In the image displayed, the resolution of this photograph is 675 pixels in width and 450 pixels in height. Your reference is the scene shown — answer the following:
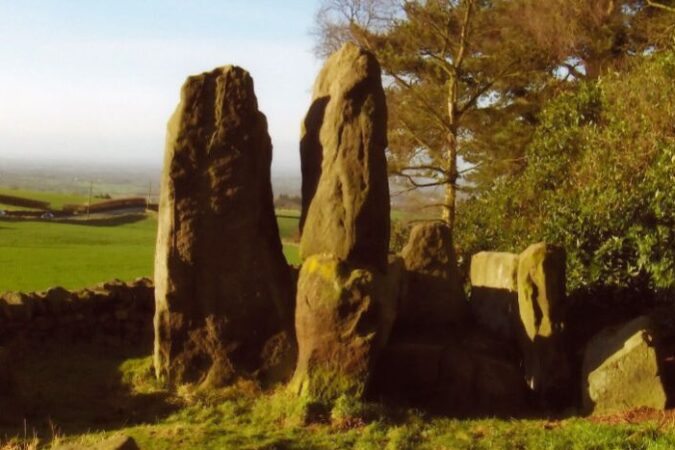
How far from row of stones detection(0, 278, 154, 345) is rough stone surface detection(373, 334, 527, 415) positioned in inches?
209

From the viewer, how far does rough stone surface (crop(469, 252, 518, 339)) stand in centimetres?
1178

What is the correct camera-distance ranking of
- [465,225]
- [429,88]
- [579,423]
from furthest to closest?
[429,88] < [465,225] < [579,423]

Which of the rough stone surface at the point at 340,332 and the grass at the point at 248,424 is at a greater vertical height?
the rough stone surface at the point at 340,332

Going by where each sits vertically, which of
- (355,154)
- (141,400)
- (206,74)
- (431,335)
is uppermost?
(206,74)

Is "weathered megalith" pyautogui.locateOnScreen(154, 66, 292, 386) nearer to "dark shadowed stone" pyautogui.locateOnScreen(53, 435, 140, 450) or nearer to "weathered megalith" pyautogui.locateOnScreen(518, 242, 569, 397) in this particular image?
"weathered megalith" pyautogui.locateOnScreen(518, 242, 569, 397)

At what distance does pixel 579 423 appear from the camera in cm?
918

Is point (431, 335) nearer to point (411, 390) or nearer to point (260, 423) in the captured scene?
point (411, 390)

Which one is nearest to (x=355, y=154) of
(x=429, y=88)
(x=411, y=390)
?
(x=411, y=390)

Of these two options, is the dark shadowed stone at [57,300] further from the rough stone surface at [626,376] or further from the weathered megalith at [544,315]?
the rough stone surface at [626,376]

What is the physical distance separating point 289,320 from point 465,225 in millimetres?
8327

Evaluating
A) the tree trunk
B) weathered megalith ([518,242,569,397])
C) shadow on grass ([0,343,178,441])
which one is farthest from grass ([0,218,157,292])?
weathered megalith ([518,242,569,397])

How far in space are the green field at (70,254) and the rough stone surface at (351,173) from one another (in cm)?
1111

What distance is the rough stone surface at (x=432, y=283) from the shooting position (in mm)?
12273

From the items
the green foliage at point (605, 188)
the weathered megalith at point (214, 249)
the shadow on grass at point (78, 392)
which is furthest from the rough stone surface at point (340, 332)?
the green foliage at point (605, 188)
